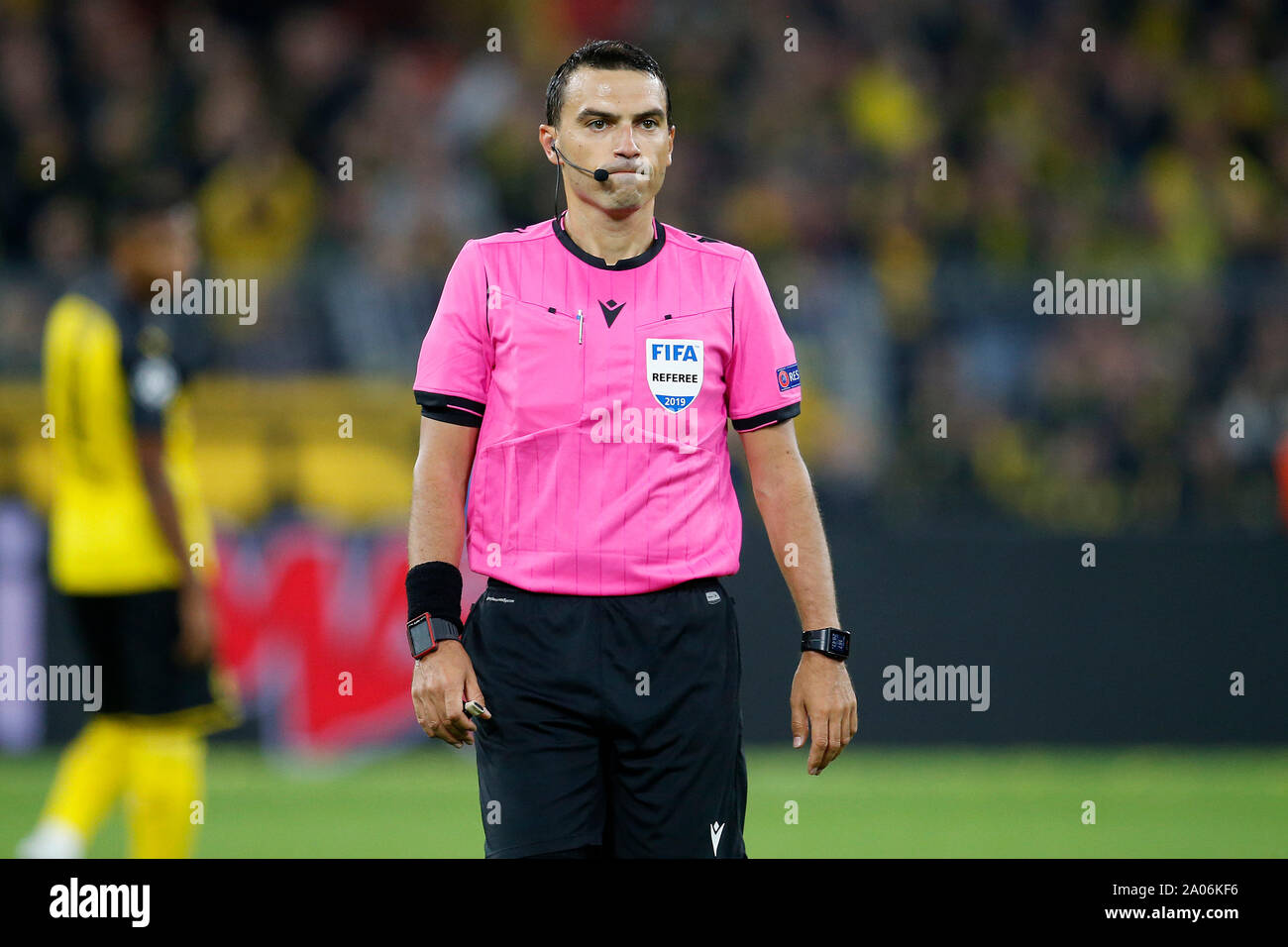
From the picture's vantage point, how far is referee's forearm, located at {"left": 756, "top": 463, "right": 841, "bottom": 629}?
3748 mm

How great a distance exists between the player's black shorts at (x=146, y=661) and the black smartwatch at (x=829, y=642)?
10.4ft

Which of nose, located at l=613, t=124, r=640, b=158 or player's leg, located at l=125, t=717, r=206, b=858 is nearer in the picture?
nose, located at l=613, t=124, r=640, b=158

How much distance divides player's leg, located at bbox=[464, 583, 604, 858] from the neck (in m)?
0.78

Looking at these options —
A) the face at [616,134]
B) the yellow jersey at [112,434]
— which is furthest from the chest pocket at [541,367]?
the yellow jersey at [112,434]

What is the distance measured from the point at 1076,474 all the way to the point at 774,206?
3290 millimetres

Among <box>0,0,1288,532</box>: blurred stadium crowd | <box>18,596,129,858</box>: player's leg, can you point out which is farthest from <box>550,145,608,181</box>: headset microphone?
<box>0,0,1288,532</box>: blurred stadium crowd

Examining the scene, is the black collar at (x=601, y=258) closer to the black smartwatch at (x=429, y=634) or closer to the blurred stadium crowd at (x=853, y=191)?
the black smartwatch at (x=429, y=634)

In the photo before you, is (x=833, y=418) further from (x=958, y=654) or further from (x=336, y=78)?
(x=336, y=78)

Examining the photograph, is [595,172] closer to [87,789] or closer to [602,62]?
[602,62]

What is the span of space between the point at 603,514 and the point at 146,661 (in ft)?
10.3

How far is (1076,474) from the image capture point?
9695mm

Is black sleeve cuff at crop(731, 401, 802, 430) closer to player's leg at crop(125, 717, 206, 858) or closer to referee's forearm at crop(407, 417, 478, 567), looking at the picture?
referee's forearm at crop(407, 417, 478, 567)

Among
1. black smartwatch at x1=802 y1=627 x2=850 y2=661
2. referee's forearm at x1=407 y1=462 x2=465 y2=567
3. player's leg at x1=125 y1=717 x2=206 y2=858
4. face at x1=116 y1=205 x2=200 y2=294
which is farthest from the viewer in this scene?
face at x1=116 y1=205 x2=200 y2=294

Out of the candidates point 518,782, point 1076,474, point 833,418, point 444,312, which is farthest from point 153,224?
point 1076,474
